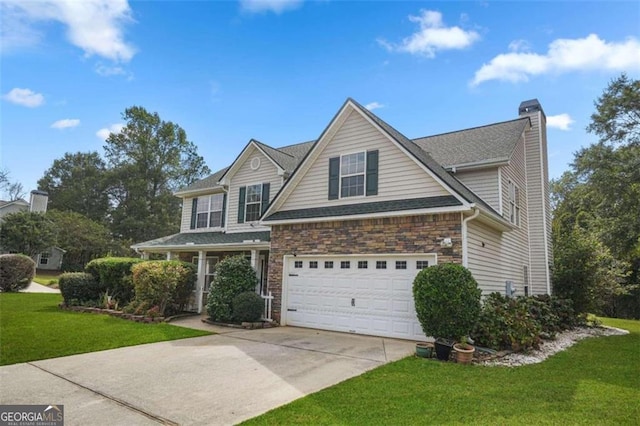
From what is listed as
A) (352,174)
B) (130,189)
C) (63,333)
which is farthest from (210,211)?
(130,189)

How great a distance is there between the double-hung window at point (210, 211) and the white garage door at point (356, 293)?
20.8 feet

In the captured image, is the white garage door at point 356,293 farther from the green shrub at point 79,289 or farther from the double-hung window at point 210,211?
the green shrub at point 79,289

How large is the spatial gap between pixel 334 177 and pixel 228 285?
5.00 m

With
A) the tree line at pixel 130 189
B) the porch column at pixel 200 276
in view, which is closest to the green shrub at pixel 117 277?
the porch column at pixel 200 276

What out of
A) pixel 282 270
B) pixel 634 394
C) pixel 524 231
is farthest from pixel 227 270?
pixel 524 231

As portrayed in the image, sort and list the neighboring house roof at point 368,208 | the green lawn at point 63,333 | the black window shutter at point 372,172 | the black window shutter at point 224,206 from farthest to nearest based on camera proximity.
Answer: the black window shutter at point 224,206, the black window shutter at point 372,172, the neighboring house roof at point 368,208, the green lawn at point 63,333

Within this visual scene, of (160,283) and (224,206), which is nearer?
(160,283)

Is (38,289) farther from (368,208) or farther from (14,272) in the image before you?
(368,208)

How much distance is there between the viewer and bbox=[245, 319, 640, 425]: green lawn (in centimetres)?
457

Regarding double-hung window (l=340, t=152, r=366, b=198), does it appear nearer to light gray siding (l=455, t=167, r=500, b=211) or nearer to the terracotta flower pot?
light gray siding (l=455, t=167, r=500, b=211)

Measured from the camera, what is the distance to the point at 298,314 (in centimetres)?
1213

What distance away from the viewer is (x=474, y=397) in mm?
5371

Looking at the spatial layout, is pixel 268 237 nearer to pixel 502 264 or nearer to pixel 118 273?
pixel 118 273

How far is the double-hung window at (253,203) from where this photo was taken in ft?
51.9
